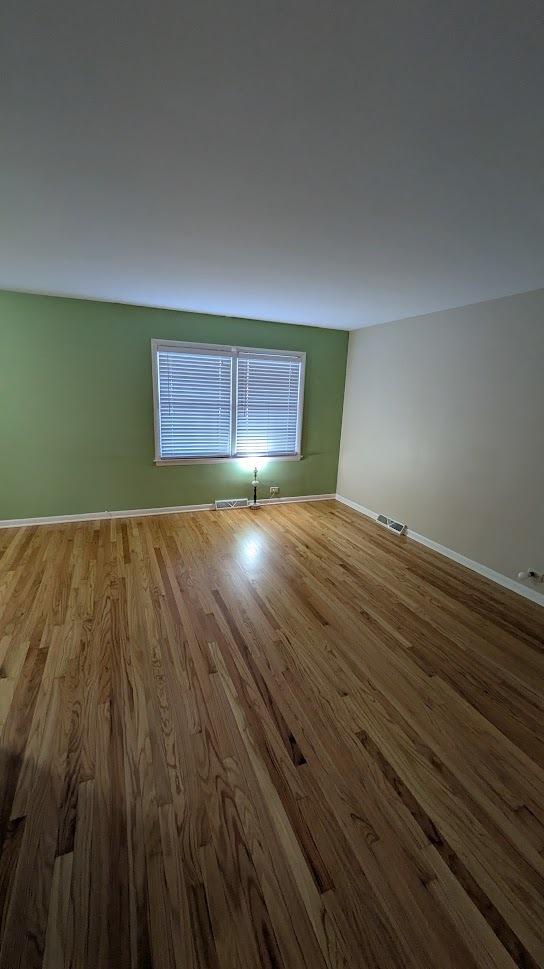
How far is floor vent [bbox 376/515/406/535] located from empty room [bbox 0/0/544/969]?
0.65ft

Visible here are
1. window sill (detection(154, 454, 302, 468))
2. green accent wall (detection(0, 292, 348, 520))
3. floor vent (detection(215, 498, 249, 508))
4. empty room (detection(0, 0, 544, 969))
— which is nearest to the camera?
empty room (detection(0, 0, 544, 969))

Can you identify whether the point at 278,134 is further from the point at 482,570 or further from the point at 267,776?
the point at 482,570

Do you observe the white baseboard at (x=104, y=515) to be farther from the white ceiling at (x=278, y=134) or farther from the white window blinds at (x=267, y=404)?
the white ceiling at (x=278, y=134)

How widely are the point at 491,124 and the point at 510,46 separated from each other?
0.28m

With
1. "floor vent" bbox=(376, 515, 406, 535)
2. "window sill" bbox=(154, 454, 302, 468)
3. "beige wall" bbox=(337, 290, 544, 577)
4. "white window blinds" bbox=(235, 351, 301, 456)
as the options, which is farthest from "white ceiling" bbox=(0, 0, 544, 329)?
"floor vent" bbox=(376, 515, 406, 535)

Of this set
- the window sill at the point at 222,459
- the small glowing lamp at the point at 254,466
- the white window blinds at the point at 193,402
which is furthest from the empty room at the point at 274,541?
the small glowing lamp at the point at 254,466

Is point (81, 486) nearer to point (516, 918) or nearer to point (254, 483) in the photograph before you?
point (254, 483)

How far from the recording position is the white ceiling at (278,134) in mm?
869

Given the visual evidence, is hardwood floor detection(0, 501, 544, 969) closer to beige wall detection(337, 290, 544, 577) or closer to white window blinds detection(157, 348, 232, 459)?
beige wall detection(337, 290, 544, 577)

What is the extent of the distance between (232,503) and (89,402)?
2075mm

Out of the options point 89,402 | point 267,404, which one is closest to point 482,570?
point 267,404

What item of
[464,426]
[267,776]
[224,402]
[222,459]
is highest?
[224,402]

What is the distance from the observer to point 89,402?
12.7 feet

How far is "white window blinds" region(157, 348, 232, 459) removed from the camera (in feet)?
13.6
